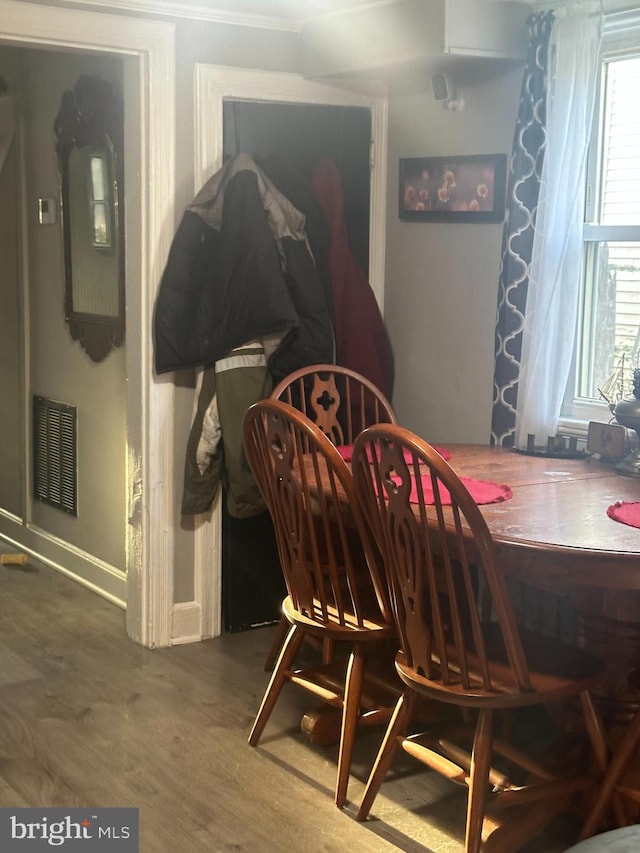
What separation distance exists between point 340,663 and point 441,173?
175cm

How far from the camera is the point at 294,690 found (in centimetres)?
362

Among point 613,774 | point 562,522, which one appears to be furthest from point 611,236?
point 613,774

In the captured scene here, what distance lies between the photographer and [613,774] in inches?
103

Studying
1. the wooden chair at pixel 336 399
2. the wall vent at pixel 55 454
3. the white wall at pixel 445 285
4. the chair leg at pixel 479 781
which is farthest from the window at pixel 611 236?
the wall vent at pixel 55 454

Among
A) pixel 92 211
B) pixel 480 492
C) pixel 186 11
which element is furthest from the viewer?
pixel 92 211

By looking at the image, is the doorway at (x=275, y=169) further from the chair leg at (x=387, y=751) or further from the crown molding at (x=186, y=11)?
the chair leg at (x=387, y=751)

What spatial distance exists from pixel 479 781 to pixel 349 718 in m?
0.49

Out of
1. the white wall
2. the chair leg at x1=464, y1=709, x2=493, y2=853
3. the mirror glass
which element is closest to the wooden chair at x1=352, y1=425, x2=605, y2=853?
the chair leg at x1=464, y1=709, x2=493, y2=853

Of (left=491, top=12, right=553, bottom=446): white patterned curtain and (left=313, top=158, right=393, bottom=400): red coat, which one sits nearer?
(left=491, top=12, right=553, bottom=446): white patterned curtain

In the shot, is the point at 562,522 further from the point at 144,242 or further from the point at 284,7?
the point at 284,7

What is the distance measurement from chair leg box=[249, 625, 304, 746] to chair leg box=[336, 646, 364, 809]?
25 cm

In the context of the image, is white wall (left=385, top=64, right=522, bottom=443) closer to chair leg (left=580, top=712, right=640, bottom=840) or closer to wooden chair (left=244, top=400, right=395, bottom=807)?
wooden chair (left=244, top=400, right=395, bottom=807)

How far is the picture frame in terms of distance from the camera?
12.5ft

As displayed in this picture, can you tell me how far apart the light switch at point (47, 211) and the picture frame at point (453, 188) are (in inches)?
58.8
